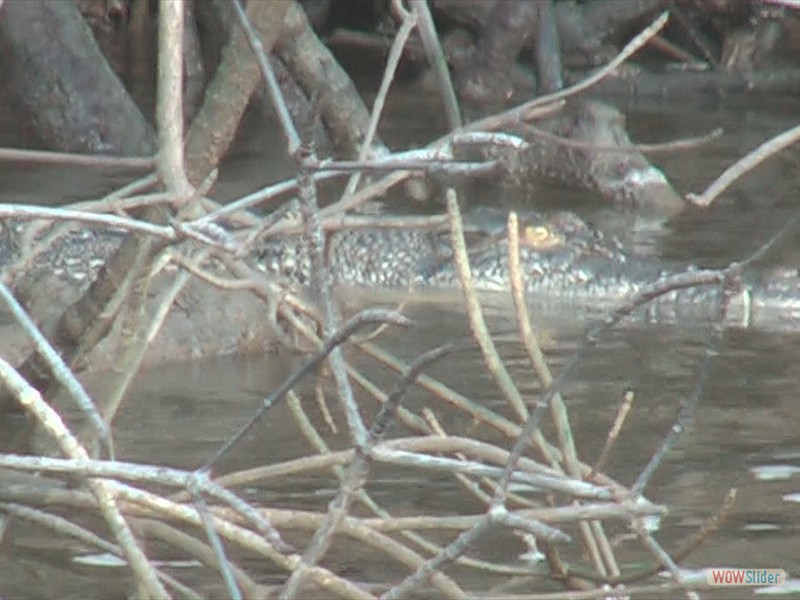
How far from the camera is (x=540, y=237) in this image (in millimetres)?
10227

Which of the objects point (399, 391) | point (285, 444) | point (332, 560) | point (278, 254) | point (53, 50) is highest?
point (53, 50)

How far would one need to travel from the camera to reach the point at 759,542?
5027 millimetres

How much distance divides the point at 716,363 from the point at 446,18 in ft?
23.8

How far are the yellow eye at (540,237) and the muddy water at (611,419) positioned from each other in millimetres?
544

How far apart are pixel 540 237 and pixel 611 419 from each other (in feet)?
12.3

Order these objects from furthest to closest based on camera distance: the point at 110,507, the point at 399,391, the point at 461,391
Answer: the point at 461,391, the point at 110,507, the point at 399,391

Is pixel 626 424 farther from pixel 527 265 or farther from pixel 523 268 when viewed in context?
pixel 527 265

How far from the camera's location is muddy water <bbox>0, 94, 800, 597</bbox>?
16.3ft

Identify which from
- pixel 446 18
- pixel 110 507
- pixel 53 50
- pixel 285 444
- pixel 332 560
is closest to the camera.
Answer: pixel 110 507

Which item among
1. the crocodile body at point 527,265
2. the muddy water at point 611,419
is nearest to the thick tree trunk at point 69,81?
the muddy water at point 611,419

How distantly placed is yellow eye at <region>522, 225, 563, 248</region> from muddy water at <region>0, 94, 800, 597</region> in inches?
21.4

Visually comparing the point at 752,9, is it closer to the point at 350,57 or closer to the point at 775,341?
the point at 350,57

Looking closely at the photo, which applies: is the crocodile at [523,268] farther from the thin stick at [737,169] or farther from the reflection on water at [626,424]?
the thin stick at [737,169]

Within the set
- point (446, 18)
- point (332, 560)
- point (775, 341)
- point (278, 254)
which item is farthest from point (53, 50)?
point (332, 560)
